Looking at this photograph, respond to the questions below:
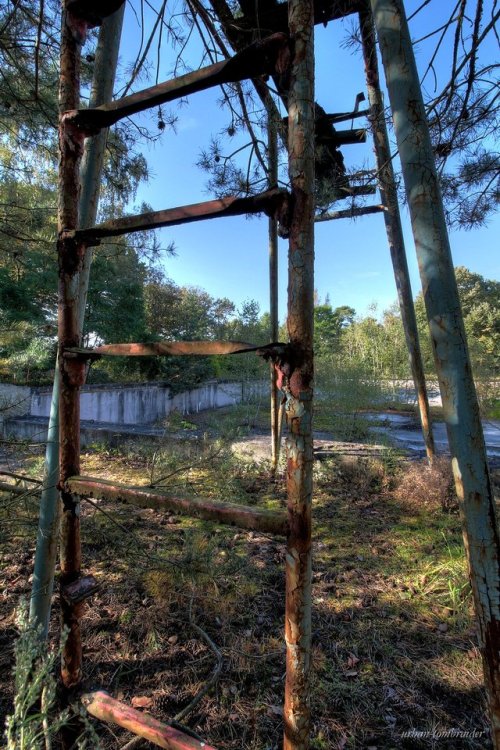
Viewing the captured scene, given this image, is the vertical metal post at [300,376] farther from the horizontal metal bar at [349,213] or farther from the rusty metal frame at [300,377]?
the horizontal metal bar at [349,213]

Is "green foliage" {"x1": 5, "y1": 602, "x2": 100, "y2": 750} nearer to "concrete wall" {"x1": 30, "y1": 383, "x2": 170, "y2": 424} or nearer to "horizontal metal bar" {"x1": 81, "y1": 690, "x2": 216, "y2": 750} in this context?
"horizontal metal bar" {"x1": 81, "y1": 690, "x2": 216, "y2": 750}

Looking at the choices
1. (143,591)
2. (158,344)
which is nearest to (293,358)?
(158,344)

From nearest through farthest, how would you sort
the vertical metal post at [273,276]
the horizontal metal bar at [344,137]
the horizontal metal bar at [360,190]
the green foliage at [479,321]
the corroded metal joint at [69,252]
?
the corroded metal joint at [69,252]
the horizontal metal bar at [360,190]
the horizontal metal bar at [344,137]
the vertical metal post at [273,276]
the green foliage at [479,321]

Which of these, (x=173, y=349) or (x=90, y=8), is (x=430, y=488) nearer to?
(x=173, y=349)

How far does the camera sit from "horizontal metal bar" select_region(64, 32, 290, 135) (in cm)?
86

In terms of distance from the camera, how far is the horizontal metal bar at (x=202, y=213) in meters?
0.84

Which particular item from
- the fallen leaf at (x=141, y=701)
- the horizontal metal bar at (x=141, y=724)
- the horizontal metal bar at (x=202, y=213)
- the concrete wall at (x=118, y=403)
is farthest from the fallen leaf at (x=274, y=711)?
the concrete wall at (x=118, y=403)

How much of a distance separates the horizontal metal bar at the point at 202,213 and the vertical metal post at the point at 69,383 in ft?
0.28

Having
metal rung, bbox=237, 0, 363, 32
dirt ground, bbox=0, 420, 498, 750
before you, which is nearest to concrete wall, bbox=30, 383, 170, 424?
dirt ground, bbox=0, 420, 498, 750

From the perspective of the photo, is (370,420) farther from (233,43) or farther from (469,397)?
(469,397)

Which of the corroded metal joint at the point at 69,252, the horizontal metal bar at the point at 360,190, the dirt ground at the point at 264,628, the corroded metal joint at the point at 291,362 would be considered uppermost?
the horizontal metal bar at the point at 360,190

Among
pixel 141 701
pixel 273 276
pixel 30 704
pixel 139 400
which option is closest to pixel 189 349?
pixel 30 704

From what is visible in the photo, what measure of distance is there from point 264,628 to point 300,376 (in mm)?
1916

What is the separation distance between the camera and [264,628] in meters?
2.06
